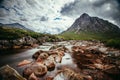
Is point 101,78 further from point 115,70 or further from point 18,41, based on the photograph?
point 18,41

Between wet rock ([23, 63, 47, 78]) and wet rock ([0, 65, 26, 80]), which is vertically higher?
wet rock ([0, 65, 26, 80])

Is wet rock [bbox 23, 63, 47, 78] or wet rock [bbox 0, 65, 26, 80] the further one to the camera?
wet rock [bbox 23, 63, 47, 78]

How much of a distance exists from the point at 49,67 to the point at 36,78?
778cm

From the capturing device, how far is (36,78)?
81.1ft

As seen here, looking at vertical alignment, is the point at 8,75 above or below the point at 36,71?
above

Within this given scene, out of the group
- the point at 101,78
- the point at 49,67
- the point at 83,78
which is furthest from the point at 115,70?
the point at 49,67

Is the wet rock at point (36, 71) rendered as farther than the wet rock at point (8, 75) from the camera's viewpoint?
Yes

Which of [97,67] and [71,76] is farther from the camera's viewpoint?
[97,67]

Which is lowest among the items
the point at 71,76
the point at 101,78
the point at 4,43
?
the point at 101,78

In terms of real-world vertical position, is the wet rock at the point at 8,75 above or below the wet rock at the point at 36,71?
above

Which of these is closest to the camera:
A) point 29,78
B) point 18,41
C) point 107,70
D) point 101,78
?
point 29,78

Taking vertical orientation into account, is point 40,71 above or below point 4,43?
below

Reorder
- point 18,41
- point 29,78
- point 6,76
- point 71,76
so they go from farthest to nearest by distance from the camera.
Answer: point 18,41 < point 29,78 < point 71,76 < point 6,76

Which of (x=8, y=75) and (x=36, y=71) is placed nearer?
(x=8, y=75)
